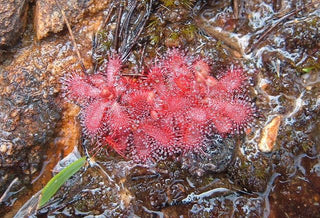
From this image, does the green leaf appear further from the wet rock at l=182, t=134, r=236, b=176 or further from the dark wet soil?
the wet rock at l=182, t=134, r=236, b=176

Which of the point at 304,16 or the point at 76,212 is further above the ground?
the point at 304,16

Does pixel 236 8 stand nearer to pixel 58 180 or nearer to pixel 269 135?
pixel 269 135

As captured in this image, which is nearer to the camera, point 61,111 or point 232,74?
point 232,74

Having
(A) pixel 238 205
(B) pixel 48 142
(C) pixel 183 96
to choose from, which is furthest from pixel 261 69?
(B) pixel 48 142

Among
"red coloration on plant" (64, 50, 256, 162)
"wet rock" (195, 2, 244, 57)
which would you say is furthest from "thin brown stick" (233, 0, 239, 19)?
"red coloration on plant" (64, 50, 256, 162)

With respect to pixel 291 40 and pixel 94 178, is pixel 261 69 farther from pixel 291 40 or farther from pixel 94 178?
pixel 94 178

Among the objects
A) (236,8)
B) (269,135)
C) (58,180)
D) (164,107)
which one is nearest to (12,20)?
(58,180)

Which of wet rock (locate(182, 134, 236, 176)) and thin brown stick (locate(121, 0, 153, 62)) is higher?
thin brown stick (locate(121, 0, 153, 62))

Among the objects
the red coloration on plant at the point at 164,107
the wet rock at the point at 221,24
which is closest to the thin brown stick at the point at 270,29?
the wet rock at the point at 221,24
